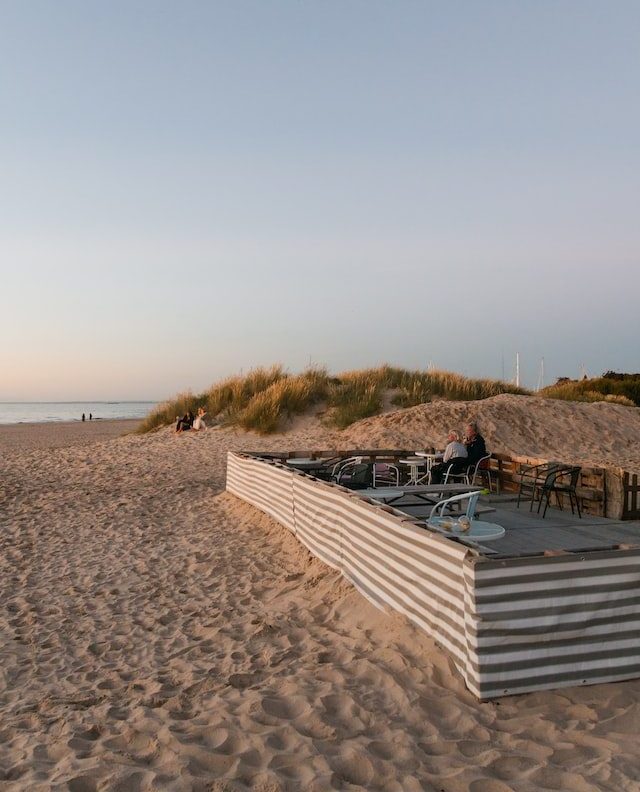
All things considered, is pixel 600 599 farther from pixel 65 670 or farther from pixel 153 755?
pixel 65 670

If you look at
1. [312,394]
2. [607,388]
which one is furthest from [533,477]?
[607,388]

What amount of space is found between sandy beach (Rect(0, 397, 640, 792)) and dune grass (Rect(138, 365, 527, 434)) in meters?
12.7

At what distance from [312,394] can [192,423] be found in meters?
4.32

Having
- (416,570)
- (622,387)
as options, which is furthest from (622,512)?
(622,387)

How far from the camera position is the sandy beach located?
3.38 metres

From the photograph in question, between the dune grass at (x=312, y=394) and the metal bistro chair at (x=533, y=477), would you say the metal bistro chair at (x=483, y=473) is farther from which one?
the dune grass at (x=312, y=394)

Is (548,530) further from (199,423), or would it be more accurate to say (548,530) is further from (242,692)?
(199,423)

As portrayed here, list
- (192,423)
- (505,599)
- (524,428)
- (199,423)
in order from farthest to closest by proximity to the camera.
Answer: (192,423)
(199,423)
(524,428)
(505,599)

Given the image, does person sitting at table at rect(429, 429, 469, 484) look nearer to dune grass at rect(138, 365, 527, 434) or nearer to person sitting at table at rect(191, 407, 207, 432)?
dune grass at rect(138, 365, 527, 434)

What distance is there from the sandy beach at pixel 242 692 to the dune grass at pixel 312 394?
12659 millimetres

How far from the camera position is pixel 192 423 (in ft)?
79.5

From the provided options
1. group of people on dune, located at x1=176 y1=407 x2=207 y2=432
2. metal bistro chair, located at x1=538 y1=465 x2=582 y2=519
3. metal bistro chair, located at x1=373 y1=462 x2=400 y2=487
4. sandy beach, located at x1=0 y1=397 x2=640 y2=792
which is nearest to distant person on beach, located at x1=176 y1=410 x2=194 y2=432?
group of people on dune, located at x1=176 y1=407 x2=207 y2=432

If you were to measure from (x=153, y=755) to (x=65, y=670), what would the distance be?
68.5 inches

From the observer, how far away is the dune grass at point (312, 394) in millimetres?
21953
